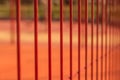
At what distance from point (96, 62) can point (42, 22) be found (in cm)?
639

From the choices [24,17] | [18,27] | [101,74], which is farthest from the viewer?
[24,17]

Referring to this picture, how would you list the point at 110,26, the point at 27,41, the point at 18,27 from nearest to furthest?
the point at 18,27 < the point at 110,26 < the point at 27,41

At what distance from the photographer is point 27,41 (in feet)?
26.9

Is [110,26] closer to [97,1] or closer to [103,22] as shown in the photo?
[103,22]

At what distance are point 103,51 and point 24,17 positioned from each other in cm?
673

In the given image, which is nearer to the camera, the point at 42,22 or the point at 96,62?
the point at 96,62

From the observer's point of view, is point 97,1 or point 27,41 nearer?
point 97,1

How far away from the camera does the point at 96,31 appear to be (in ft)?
6.12

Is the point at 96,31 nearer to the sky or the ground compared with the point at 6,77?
nearer to the sky

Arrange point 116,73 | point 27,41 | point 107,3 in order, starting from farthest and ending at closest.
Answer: point 27,41, point 116,73, point 107,3

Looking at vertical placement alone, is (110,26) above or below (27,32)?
above

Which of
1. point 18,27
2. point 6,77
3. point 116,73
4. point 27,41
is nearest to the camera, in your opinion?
point 18,27

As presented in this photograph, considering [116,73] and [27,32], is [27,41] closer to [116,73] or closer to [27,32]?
[27,32]

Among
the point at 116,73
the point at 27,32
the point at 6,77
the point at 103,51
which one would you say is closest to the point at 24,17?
the point at 27,32
